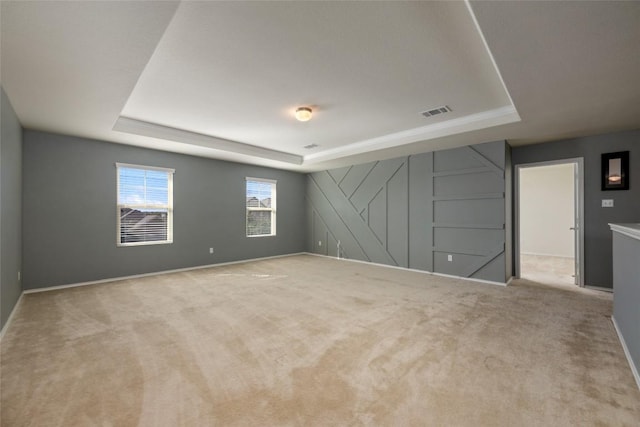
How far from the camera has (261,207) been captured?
730cm

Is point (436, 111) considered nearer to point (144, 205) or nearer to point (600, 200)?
point (600, 200)

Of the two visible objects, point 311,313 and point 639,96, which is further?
point 311,313

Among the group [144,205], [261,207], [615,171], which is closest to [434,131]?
[615,171]

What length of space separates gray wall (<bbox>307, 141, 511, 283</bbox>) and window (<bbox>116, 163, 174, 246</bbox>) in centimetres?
391

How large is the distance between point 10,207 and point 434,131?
584cm

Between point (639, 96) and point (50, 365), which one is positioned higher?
point (639, 96)

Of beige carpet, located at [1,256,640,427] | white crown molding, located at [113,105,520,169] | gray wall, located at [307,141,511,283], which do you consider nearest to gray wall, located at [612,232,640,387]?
beige carpet, located at [1,256,640,427]

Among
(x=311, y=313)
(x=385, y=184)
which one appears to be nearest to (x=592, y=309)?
(x=311, y=313)

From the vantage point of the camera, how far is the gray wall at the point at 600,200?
160 inches

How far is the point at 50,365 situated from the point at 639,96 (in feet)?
20.0

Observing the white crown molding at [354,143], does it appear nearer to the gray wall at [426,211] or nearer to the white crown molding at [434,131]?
the white crown molding at [434,131]

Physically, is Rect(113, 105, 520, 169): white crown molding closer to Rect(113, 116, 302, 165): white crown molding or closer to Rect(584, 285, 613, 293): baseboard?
Rect(113, 116, 302, 165): white crown molding

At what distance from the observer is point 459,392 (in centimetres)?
182

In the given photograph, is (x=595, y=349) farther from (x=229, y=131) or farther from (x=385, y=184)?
(x=229, y=131)
